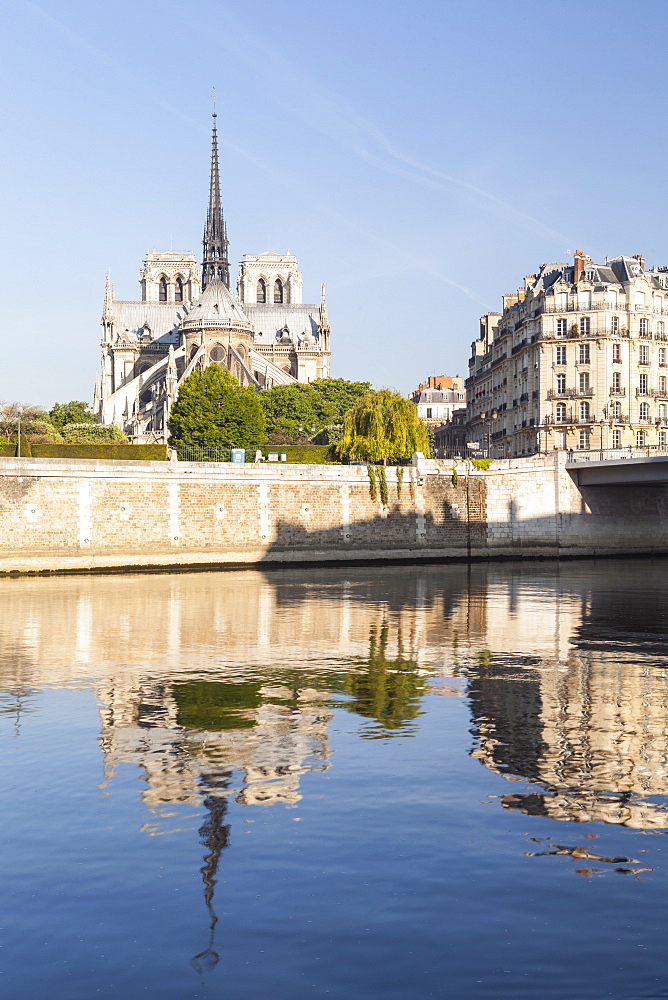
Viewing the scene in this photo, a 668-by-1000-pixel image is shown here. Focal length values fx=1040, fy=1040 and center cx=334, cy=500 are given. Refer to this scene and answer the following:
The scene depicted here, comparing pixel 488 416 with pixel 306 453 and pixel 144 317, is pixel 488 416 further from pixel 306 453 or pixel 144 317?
pixel 144 317

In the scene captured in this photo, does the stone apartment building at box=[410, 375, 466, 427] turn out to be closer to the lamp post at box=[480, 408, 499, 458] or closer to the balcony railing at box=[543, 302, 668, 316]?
the lamp post at box=[480, 408, 499, 458]

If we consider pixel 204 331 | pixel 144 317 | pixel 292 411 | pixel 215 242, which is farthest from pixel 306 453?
pixel 144 317

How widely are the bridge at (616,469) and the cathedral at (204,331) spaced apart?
53.2m

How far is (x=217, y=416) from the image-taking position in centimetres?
7900

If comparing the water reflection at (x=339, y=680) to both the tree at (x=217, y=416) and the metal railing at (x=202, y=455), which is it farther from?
the tree at (x=217, y=416)

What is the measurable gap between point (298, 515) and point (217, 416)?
2904 cm

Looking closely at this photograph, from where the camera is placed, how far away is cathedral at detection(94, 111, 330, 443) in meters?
116

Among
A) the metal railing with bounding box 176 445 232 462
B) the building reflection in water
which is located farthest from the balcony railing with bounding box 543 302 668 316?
the building reflection in water

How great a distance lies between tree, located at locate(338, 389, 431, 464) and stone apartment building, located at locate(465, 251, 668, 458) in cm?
1315

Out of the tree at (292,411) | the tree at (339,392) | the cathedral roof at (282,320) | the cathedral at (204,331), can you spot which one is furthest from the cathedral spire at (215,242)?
the tree at (292,411)

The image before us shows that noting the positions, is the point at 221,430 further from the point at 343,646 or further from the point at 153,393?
the point at 343,646

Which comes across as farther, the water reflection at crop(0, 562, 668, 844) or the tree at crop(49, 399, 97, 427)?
the tree at crop(49, 399, 97, 427)

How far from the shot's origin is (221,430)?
78000mm

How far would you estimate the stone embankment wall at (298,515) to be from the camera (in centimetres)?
4544
